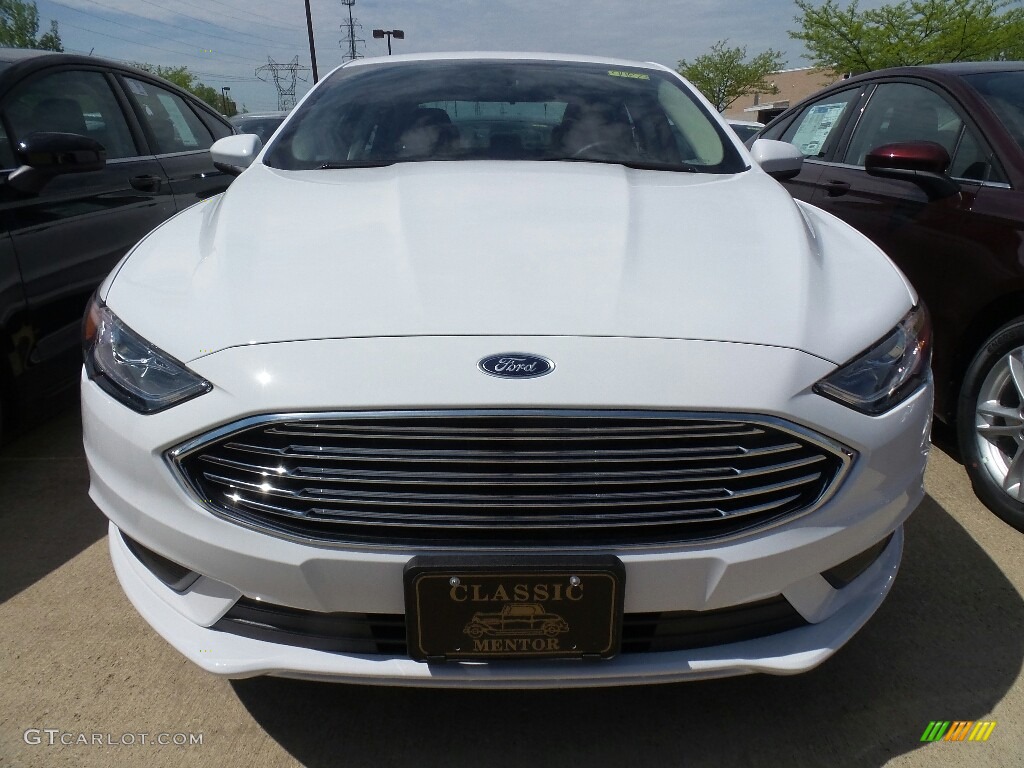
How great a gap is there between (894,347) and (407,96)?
1958 millimetres

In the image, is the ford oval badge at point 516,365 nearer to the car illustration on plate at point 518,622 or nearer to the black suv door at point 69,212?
the car illustration on plate at point 518,622

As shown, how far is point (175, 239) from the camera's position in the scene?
2.02m

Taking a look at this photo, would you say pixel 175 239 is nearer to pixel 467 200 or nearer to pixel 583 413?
pixel 467 200

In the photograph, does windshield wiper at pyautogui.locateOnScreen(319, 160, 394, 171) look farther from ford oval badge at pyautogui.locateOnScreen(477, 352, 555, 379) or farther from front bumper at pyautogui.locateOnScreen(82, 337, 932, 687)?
ford oval badge at pyautogui.locateOnScreen(477, 352, 555, 379)

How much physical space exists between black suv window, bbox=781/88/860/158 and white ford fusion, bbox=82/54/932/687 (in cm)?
275

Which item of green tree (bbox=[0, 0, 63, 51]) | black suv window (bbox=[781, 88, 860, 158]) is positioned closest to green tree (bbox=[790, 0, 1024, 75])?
black suv window (bbox=[781, 88, 860, 158])

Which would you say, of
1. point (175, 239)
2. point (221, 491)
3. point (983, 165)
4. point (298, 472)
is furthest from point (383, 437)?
point (983, 165)

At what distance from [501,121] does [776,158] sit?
97 centimetres

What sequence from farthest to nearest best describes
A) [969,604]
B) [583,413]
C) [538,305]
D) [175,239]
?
1. [969,604]
2. [175,239]
3. [538,305]
4. [583,413]

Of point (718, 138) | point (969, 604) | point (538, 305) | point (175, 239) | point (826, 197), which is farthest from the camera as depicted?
point (826, 197)

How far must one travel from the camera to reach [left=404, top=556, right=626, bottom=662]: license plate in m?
1.39

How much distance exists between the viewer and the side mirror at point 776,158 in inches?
110

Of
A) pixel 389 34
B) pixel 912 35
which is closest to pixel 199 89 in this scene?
pixel 389 34

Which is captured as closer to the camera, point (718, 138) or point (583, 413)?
point (583, 413)
